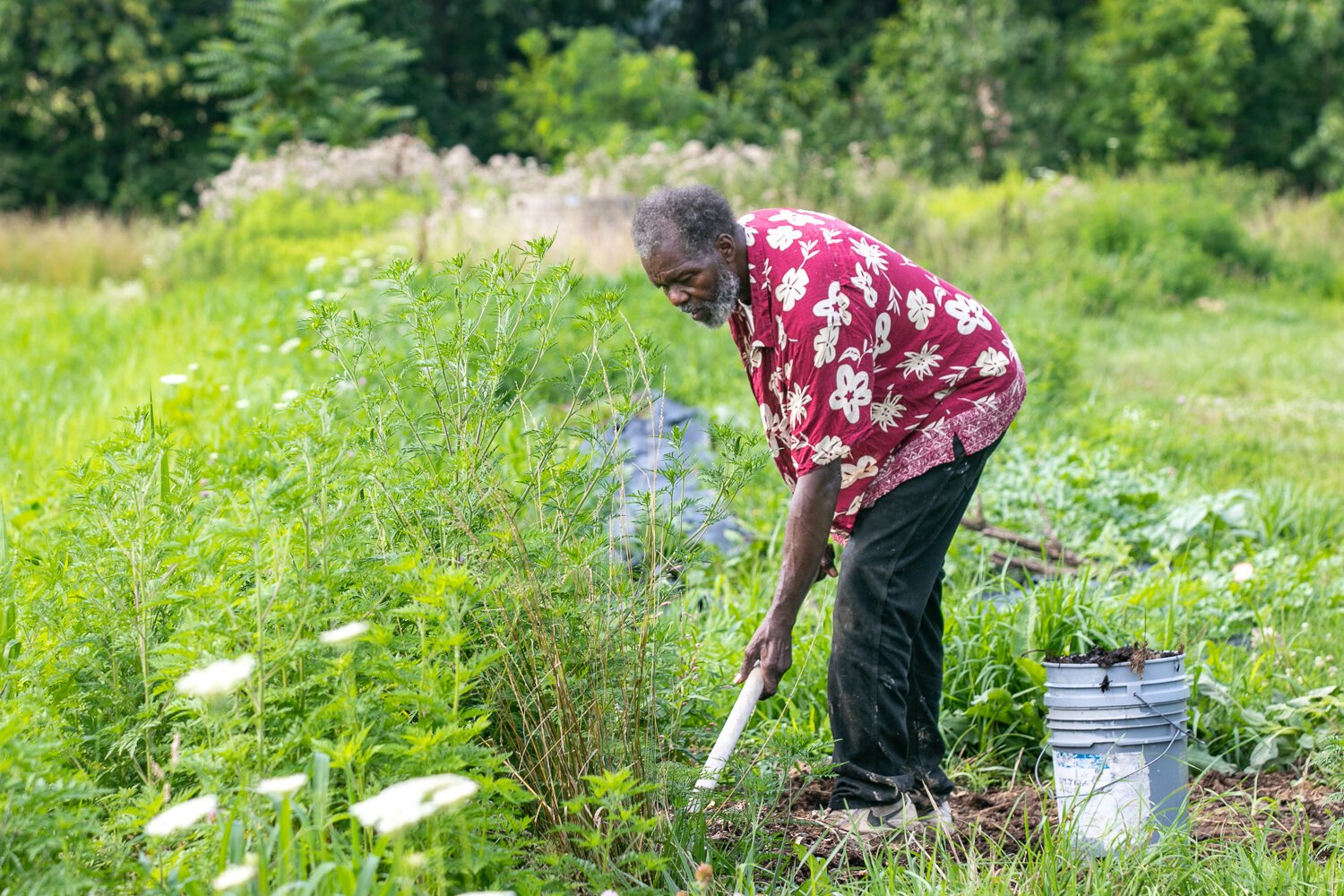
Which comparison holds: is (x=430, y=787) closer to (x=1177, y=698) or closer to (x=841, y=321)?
(x=841, y=321)

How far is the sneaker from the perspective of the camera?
10.7ft

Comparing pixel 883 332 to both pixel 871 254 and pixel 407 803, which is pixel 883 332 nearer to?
pixel 871 254

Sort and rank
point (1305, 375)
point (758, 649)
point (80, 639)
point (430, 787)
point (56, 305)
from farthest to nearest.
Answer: point (56, 305) → point (1305, 375) → point (758, 649) → point (80, 639) → point (430, 787)

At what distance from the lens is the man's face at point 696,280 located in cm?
301

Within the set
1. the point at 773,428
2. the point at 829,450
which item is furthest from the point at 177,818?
the point at 773,428

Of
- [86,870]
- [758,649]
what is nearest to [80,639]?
[86,870]

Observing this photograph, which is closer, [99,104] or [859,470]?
[859,470]

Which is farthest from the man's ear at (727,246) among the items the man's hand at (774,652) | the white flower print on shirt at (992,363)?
the man's hand at (774,652)

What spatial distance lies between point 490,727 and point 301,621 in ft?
2.36

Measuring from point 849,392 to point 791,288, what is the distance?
27cm

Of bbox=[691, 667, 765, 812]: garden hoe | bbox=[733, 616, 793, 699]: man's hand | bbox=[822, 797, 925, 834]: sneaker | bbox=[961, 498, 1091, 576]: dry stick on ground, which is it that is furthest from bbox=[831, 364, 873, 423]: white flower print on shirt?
bbox=[961, 498, 1091, 576]: dry stick on ground

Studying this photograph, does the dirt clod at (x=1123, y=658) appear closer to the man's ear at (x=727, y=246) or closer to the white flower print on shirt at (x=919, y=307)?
the white flower print on shirt at (x=919, y=307)

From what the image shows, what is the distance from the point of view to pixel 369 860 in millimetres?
2027

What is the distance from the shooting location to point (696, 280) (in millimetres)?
3027
